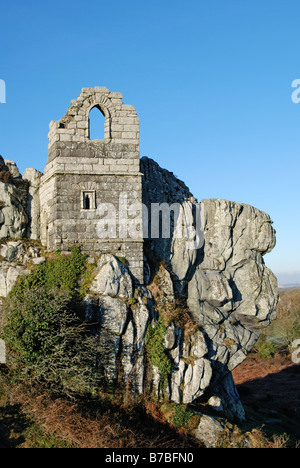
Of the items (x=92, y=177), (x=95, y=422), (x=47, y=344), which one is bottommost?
(x=95, y=422)

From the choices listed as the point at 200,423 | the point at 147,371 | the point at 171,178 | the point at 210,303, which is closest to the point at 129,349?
the point at 147,371

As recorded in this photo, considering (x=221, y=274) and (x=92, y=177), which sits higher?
(x=92, y=177)

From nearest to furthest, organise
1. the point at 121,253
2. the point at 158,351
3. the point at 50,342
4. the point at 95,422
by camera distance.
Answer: the point at 95,422, the point at 50,342, the point at 158,351, the point at 121,253

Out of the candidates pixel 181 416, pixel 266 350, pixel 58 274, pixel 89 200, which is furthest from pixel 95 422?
pixel 266 350

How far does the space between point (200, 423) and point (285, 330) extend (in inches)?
1432

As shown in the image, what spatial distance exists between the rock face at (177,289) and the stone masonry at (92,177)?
103 centimetres

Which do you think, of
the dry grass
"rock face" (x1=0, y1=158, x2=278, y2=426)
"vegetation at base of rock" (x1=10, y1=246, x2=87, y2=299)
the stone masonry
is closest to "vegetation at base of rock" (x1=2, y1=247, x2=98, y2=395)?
"vegetation at base of rock" (x1=10, y1=246, x2=87, y2=299)

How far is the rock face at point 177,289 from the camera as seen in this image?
17953mm

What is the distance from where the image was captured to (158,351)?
715 inches

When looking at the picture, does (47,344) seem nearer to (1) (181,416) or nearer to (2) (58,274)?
(2) (58,274)

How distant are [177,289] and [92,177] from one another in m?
7.21

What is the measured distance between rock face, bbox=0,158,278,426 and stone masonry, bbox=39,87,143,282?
103cm

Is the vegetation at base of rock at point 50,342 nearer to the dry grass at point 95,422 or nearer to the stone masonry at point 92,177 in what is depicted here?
the dry grass at point 95,422

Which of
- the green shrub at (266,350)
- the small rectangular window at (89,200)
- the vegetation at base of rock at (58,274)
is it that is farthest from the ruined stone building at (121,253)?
the green shrub at (266,350)
